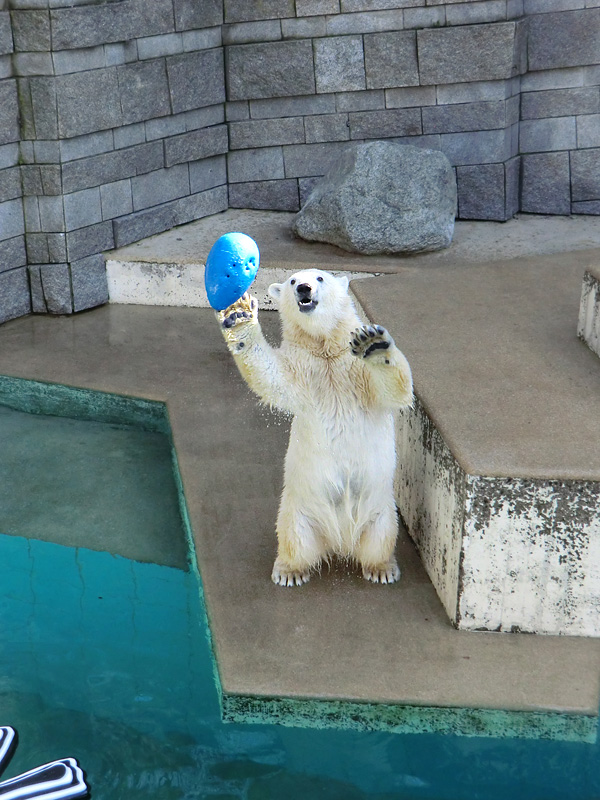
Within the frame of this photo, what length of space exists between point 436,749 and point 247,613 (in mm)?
716

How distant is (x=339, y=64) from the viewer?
19.3ft

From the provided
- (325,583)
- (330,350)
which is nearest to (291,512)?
(325,583)

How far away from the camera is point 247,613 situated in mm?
3021

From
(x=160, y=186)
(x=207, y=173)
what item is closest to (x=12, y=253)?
(x=160, y=186)

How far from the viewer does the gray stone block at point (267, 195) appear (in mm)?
6336

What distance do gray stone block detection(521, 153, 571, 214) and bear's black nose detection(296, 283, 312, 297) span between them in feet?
12.6

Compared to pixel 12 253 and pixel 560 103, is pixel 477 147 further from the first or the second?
pixel 12 253

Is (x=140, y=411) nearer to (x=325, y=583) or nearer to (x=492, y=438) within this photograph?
(x=325, y=583)

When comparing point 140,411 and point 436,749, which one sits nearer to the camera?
point 436,749

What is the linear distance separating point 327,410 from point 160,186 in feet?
11.2

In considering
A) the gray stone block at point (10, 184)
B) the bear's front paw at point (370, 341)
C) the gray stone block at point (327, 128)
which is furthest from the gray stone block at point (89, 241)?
the bear's front paw at point (370, 341)

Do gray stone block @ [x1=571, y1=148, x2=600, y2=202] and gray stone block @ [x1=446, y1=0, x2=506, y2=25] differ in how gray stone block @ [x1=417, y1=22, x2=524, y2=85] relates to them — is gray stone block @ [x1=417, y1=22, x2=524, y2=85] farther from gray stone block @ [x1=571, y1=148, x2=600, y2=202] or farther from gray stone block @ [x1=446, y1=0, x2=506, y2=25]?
gray stone block @ [x1=571, y1=148, x2=600, y2=202]

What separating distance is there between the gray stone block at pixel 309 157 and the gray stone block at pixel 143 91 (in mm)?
874

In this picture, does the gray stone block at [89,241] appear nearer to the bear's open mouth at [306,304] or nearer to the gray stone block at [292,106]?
the gray stone block at [292,106]
